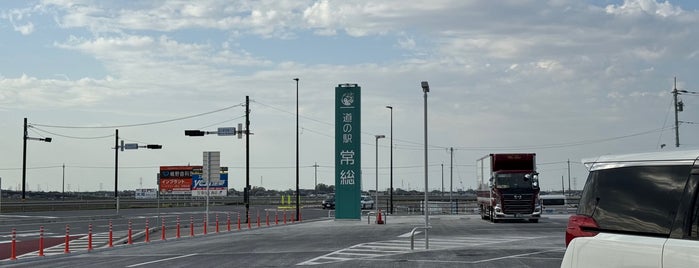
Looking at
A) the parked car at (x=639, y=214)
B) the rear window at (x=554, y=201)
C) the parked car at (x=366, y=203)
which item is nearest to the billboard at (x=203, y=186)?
the parked car at (x=366, y=203)

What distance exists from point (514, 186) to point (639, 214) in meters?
38.0

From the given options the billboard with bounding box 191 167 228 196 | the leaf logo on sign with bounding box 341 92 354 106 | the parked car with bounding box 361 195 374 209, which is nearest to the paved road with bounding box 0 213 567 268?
the billboard with bounding box 191 167 228 196

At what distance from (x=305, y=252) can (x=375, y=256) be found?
2.84m

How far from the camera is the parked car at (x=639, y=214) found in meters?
4.89

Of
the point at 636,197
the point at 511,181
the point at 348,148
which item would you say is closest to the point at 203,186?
the point at 348,148

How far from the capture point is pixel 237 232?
1506 inches

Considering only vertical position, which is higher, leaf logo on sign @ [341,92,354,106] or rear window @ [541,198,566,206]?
leaf logo on sign @ [341,92,354,106]

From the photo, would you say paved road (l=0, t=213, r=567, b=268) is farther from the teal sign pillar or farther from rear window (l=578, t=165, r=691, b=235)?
the teal sign pillar

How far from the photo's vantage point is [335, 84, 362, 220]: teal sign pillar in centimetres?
4725

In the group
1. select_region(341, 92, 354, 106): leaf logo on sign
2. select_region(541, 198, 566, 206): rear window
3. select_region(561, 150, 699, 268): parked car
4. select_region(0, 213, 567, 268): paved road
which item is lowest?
select_region(0, 213, 567, 268): paved road

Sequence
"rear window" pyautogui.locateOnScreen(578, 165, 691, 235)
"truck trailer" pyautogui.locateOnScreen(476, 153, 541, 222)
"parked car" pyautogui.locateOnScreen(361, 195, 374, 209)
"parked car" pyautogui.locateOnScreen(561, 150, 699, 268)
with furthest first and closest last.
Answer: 1. "parked car" pyautogui.locateOnScreen(361, 195, 374, 209)
2. "truck trailer" pyautogui.locateOnScreen(476, 153, 541, 222)
3. "rear window" pyautogui.locateOnScreen(578, 165, 691, 235)
4. "parked car" pyautogui.locateOnScreen(561, 150, 699, 268)

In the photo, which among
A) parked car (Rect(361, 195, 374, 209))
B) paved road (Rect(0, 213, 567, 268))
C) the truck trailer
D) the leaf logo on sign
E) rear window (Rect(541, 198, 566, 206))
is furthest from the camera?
rear window (Rect(541, 198, 566, 206))

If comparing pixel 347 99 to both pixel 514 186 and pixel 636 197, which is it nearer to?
pixel 514 186

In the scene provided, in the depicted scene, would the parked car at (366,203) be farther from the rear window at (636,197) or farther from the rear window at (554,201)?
the rear window at (636,197)
